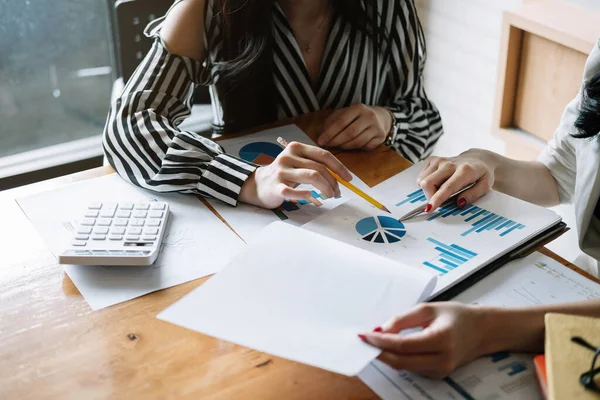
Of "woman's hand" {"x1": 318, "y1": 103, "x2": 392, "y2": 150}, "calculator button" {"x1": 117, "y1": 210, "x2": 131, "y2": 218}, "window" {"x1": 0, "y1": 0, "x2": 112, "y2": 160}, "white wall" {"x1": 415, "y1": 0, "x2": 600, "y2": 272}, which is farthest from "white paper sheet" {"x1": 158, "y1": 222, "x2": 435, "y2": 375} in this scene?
"window" {"x1": 0, "y1": 0, "x2": 112, "y2": 160}

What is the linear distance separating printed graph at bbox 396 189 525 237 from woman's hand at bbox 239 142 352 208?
12 centimetres

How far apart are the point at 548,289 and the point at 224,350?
1.39ft

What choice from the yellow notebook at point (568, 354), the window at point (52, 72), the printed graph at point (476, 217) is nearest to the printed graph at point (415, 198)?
the printed graph at point (476, 217)

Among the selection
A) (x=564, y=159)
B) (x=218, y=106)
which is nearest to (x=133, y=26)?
(x=218, y=106)

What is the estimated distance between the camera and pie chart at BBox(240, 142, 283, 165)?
1.21 meters

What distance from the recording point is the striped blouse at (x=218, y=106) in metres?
1.11

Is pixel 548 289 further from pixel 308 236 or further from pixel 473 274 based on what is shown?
pixel 308 236

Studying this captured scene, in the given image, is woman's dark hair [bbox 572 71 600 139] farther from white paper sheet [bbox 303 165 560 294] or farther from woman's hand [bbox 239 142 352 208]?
woman's hand [bbox 239 142 352 208]

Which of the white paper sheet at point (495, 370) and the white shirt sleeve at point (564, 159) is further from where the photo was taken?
the white shirt sleeve at point (564, 159)

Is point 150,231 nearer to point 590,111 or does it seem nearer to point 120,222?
point 120,222

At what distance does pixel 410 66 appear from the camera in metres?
1.47

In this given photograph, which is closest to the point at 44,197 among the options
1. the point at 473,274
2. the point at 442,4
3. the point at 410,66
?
the point at 473,274

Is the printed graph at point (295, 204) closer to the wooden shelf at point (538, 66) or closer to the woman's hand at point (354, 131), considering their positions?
the woman's hand at point (354, 131)

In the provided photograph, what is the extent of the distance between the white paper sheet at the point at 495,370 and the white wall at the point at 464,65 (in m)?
1.22
